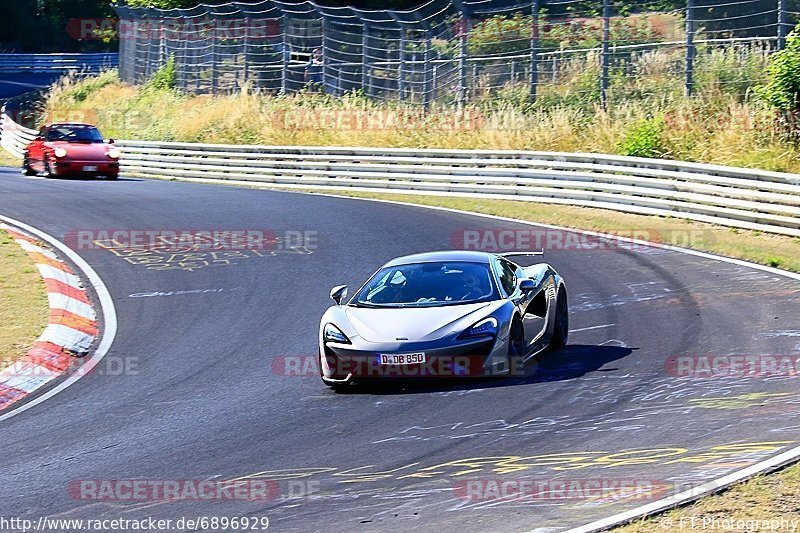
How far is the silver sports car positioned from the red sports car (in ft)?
68.3

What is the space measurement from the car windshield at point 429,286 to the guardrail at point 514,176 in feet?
30.1

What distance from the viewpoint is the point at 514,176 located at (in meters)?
25.6

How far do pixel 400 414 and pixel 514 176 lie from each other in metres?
16.1

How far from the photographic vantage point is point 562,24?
97.8 feet

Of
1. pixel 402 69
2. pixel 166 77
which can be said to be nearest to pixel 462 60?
pixel 402 69

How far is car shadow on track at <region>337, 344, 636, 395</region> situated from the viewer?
10.8m

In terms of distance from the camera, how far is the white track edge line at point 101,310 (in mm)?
11219

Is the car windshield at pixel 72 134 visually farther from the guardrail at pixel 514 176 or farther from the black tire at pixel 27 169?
the guardrail at pixel 514 176

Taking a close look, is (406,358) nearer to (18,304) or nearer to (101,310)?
(101,310)

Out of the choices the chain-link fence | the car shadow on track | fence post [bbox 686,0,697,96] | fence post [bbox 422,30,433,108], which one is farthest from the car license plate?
fence post [bbox 422,30,433,108]

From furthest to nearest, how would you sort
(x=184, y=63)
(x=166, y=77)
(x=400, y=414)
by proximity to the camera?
1. (x=166, y=77)
2. (x=184, y=63)
3. (x=400, y=414)

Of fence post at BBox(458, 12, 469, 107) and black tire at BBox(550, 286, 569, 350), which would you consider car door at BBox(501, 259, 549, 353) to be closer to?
black tire at BBox(550, 286, 569, 350)

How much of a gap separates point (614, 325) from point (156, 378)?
5.01 metres

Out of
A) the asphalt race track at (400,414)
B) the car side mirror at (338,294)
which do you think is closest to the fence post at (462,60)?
the asphalt race track at (400,414)
